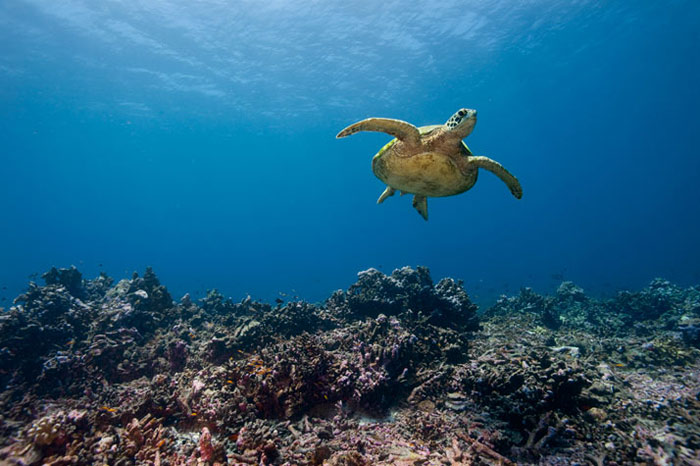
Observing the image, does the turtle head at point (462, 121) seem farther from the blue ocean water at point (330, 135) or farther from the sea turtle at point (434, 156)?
the blue ocean water at point (330, 135)

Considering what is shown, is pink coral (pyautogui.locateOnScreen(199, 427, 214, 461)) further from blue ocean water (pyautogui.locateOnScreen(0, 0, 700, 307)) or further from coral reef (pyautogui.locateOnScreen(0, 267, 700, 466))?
blue ocean water (pyautogui.locateOnScreen(0, 0, 700, 307))

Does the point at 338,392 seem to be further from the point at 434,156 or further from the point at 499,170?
the point at 499,170

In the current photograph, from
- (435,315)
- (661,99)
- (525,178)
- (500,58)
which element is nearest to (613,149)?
(525,178)

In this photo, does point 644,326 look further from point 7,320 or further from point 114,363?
point 7,320

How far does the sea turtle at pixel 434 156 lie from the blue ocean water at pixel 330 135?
29.0m

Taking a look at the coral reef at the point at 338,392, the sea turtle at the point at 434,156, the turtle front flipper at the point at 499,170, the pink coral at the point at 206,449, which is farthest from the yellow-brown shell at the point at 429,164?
the pink coral at the point at 206,449

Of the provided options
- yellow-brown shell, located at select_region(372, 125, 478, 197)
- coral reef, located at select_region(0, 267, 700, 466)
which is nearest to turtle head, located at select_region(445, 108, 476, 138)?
yellow-brown shell, located at select_region(372, 125, 478, 197)

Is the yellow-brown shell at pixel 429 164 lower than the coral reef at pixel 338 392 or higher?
higher

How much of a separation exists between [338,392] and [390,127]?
5176 mm

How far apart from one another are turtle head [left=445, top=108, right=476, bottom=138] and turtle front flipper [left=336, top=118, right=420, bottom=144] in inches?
27.8

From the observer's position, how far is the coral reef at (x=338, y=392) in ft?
12.4

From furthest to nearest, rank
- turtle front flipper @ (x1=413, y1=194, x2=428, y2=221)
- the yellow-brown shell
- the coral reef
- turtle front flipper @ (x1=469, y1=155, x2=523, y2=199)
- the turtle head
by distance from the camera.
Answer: turtle front flipper @ (x1=413, y1=194, x2=428, y2=221) → the yellow-brown shell → turtle front flipper @ (x1=469, y1=155, x2=523, y2=199) → the turtle head → the coral reef

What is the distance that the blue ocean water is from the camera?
31.2 m

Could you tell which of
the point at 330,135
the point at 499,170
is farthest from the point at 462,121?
the point at 330,135
